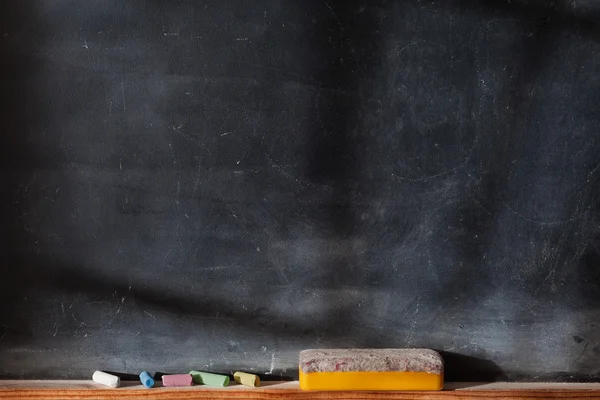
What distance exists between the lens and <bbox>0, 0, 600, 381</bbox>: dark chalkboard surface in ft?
7.95

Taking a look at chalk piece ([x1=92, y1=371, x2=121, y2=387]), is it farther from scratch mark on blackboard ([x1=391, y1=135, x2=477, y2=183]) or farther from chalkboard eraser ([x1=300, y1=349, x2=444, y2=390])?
scratch mark on blackboard ([x1=391, y1=135, x2=477, y2=183])

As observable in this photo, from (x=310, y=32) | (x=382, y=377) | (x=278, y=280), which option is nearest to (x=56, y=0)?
(x=310, y=32)

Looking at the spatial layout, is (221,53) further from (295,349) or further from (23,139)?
(295,349)

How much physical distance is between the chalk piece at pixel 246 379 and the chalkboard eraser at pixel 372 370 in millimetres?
165

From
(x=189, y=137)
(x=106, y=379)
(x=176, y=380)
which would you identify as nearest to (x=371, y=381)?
(x=176, y=380)

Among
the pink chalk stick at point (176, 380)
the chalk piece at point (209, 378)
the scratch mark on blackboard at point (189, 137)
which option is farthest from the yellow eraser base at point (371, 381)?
the scratch mark on blackboard at point (189, 137)

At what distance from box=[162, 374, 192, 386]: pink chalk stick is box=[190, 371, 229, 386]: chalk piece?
0.08 ft

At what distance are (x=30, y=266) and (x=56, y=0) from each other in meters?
0.92

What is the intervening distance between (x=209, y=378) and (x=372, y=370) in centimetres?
58

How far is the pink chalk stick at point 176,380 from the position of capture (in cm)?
262

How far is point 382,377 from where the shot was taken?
258 cm

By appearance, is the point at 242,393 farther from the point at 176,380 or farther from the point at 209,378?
the point at 176,380

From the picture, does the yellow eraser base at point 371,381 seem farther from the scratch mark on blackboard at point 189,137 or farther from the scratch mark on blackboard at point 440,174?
the scratch mark on blackboard at point 189,137

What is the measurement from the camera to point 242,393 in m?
2.62
